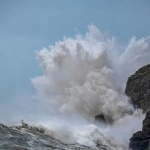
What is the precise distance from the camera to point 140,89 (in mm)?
123312

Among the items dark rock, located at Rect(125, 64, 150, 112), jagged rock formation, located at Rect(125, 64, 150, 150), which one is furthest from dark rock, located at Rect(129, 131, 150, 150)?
dark rock, located at Rect(125, 64, 150, 112)

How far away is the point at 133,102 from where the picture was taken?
4968 inches

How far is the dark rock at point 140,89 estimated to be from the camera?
119 m

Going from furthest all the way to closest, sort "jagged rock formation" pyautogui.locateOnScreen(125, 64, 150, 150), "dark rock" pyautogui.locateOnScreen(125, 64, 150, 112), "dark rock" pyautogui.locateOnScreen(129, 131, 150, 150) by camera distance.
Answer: "dark rock" pyautogui.locateOnScreen(125, 64, 150, 112) → "jagged rock formation" pyautogui.locateOnScreen(125, 64, 150, 150) → "dark rock" pyautogui.locateOnScreen(129, 131, 150, 150)

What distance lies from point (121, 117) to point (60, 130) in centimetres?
3479

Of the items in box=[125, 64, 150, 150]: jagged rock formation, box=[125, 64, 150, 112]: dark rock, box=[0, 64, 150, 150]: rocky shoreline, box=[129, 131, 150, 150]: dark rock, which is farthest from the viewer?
box=[125, 64, 150, 112]: dark rock

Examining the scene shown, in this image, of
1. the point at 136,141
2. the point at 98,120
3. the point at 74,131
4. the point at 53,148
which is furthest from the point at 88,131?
the point at 53,148

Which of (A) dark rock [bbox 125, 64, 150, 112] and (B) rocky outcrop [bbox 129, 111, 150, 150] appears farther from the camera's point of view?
(A) dark rock [bbox 125, 64, 150, 112]

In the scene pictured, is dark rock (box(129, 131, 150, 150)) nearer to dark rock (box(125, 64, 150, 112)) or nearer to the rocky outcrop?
the rocky outcrop

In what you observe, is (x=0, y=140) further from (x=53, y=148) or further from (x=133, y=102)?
(x=133, y=102)

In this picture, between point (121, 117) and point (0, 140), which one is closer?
point (0, 140)

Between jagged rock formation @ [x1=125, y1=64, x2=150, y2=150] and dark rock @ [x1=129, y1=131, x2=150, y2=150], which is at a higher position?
jagged rock formation @ [x1=125, y1=64, x2=150, y2=150]

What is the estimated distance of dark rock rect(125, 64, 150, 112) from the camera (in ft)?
392

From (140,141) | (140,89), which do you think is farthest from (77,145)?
(140,89)
